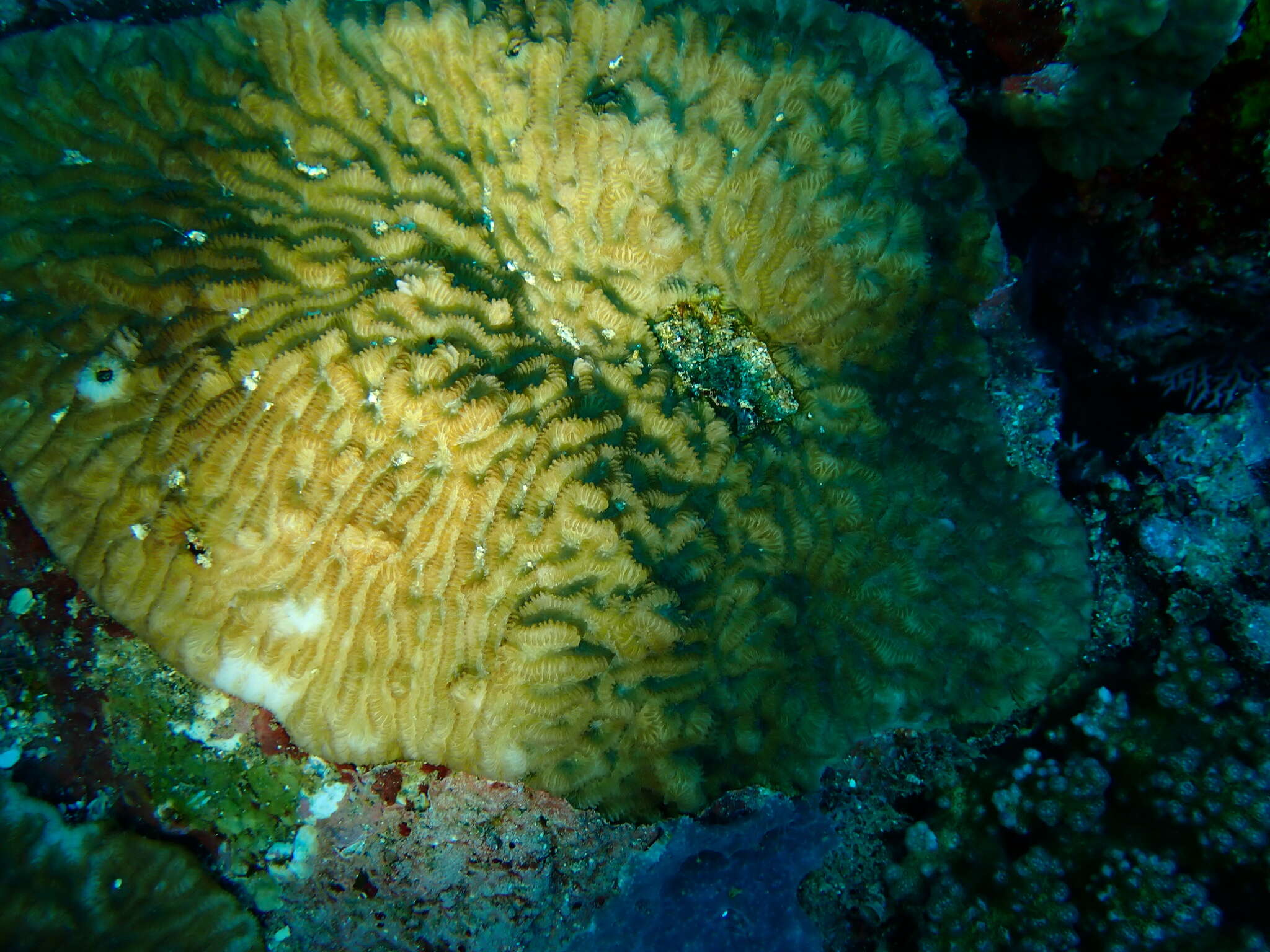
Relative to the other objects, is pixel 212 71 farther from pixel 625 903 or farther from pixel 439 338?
pixel 625 903

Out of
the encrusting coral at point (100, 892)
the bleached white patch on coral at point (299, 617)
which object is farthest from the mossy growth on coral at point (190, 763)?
the bleached white patch on coral at point (299, 617)

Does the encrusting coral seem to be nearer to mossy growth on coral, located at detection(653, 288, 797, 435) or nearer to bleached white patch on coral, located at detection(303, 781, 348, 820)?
bleached white patch on coral, located at detection(303, 781, 348, 820)

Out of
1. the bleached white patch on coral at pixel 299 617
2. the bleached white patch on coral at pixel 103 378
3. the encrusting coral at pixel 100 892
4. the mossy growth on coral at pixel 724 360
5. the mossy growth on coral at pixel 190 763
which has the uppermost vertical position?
the mossy growth on coral at pixel 724 360

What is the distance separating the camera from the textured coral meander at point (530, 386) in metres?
2.50

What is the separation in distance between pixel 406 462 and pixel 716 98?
2.16m

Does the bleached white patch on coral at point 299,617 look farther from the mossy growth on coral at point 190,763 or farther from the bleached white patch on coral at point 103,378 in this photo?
the bleached white patch on coral at point 103,378

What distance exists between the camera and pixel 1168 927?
2789mm

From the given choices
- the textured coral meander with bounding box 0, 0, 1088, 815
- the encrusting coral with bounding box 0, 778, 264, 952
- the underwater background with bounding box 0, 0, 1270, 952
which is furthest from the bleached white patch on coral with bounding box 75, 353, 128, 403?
the encrusting coral with bounding box 0, 778, 264, 952

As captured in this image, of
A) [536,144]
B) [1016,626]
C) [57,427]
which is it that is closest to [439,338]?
[536,144]

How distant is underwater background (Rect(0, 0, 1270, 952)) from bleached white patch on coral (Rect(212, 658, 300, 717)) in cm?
14

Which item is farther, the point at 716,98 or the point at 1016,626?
the point at 1016,626

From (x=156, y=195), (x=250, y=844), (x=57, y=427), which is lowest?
(x=250, y=844)

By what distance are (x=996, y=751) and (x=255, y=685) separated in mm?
3519

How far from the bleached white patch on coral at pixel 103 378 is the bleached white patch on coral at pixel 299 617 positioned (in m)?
1.00
